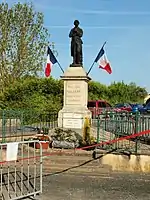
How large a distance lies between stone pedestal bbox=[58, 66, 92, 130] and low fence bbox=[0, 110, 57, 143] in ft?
3.67

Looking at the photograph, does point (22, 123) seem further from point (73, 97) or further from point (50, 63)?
point (50, 63)

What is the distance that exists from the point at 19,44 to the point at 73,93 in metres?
22.4

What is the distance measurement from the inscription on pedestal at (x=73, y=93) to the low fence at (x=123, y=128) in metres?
1.44

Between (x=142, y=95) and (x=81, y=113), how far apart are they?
51.8 meters

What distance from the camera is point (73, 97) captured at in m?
16.3

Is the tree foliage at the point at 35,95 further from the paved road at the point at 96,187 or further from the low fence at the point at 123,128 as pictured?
the paved road at the point at 96,187

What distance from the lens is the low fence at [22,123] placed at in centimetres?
1511

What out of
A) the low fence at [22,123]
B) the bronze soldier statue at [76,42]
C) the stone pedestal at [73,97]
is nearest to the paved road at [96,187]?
the low fence at [22,123]

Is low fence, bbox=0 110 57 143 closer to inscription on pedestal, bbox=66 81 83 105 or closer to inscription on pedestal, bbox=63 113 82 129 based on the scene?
inscription on pedestal, bbox=63 113 82 129

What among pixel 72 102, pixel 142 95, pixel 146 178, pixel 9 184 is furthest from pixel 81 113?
pixel 142 95

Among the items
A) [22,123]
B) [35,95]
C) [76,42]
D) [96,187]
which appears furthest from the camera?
[35,95]

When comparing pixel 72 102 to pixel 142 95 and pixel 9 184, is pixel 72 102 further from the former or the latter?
pixel 142 95

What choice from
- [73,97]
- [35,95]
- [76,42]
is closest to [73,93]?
[73,97]

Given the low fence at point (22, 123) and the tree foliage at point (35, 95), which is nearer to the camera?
the low fence at point (22, 123)
